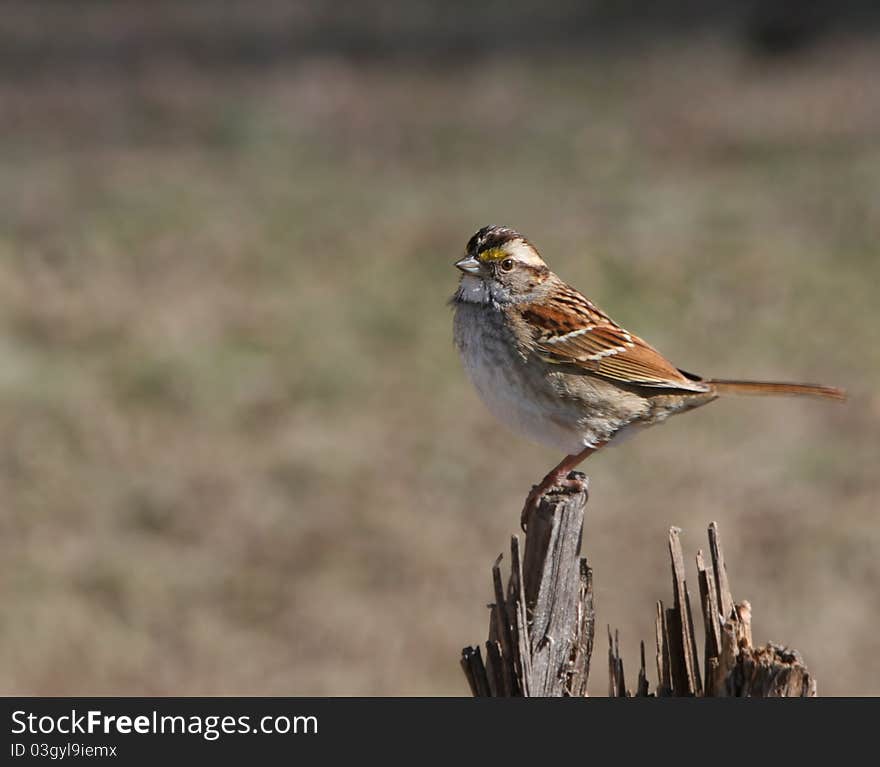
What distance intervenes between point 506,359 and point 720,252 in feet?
28.5

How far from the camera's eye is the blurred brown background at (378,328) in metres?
7.93

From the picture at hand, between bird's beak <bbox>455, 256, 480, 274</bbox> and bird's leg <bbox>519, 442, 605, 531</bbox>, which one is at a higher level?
bird's beak <bbox>455, 256, 480, 274</bbox>

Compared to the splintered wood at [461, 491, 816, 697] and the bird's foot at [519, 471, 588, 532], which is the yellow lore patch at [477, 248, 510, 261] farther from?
the splintered wood at [461, 491, 816, 697]

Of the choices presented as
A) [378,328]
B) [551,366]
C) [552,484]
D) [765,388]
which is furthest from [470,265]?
[378,328]

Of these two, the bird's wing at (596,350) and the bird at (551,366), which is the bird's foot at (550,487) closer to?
the bird at (551,366)

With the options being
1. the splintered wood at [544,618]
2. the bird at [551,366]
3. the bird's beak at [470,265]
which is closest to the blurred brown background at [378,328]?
the bird at [551,366]

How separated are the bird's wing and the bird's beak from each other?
0.72 ft

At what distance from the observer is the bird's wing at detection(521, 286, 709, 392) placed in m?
4.53

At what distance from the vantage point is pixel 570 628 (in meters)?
3.57

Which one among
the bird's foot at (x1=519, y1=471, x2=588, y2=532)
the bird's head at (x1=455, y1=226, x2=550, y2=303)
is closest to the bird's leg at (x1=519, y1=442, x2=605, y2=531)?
the bird's foot at (x1=519, y1=471, x2=588, y2=532)

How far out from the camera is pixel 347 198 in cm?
1473

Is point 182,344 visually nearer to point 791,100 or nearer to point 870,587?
point 870,587

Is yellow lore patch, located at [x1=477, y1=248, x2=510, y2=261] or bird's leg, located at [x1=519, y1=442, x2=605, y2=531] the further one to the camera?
yellow lore patch, located at [x1=477, y1=248, x2=510, y2=261]

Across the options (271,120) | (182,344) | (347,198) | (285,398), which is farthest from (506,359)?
(271,120)
